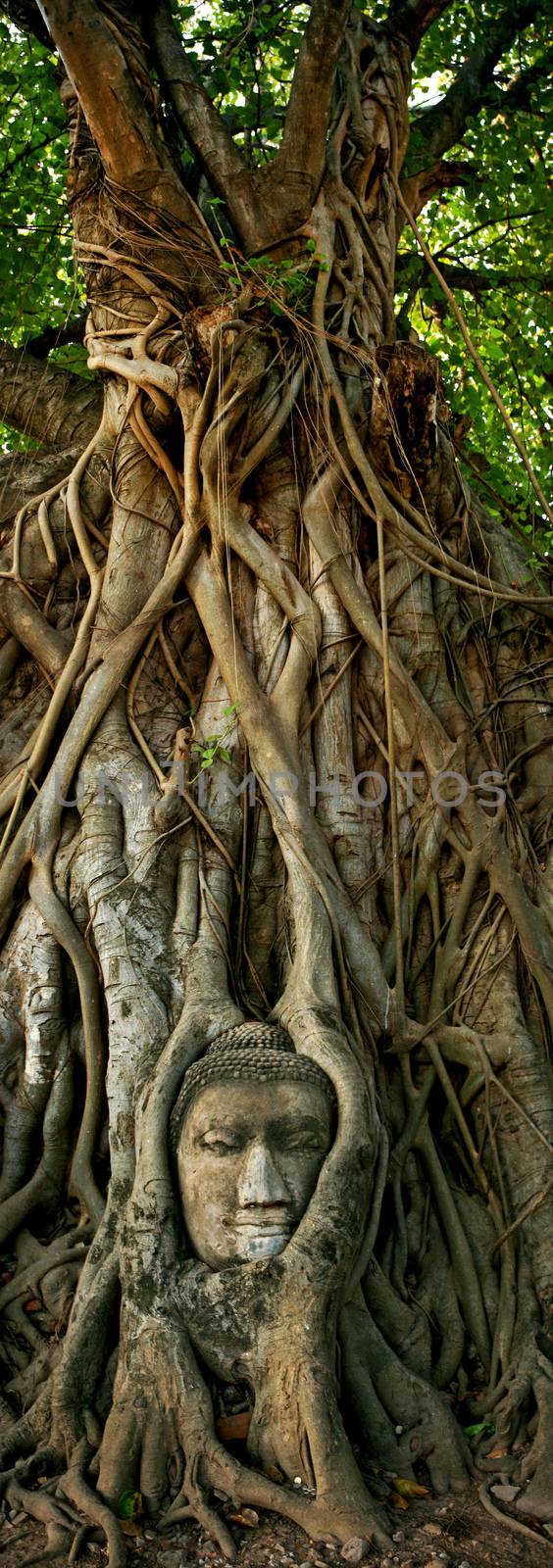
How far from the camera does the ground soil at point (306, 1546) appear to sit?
7.46 ft

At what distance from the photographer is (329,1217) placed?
272 cm

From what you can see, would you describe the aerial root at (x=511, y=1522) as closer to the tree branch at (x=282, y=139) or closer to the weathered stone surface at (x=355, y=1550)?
the weathered stone surface at (x=355, y=1550)

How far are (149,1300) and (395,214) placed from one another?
4.57 m

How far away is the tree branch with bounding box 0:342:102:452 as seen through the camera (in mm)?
5355

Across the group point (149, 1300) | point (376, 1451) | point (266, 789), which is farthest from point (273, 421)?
point (376, 1451)

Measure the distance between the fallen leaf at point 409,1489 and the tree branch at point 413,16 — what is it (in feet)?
18.6

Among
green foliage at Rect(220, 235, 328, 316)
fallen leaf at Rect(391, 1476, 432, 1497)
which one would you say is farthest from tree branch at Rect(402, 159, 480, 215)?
fallen leaf at Rect(391, 1476, 432, 1497)

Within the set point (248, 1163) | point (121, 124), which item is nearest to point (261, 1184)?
point (248, 1163)

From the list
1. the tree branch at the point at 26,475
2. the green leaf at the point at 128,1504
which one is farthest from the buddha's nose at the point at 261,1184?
the tree branch at the point at 26,475

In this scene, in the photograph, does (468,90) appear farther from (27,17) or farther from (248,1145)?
(248,1145)

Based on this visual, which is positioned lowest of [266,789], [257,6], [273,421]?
[266,789]

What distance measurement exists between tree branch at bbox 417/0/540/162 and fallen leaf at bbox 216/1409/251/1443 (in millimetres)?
5582

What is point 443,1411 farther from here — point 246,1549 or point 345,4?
point 345,4

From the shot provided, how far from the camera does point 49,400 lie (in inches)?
212
